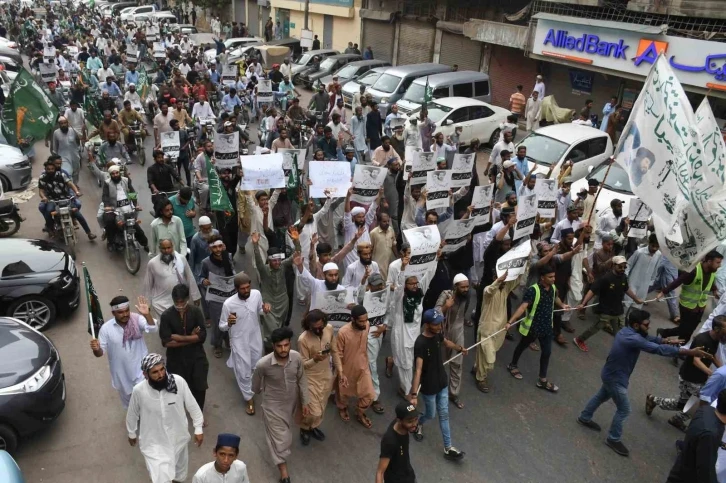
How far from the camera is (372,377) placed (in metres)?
6.26

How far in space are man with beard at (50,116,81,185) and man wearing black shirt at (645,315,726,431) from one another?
10461mm

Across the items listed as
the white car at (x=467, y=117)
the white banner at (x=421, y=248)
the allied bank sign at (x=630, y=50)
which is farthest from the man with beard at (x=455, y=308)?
the allied bank sign at (x=630, y=50)

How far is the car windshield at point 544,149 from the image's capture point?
42.8ft

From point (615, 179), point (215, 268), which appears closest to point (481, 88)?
point (615, 179)

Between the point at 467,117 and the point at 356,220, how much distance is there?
10298mm

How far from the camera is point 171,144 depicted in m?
11.4

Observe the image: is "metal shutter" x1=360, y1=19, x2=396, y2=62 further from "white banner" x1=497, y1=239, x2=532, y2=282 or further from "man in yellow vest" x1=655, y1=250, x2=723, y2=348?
"white banner" x1=497, y1=239, x2=532, y2=282

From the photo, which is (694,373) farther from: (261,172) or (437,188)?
(261,172)

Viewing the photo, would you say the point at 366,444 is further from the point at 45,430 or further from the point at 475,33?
the point at 475,33

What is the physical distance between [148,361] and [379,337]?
2.63 metres

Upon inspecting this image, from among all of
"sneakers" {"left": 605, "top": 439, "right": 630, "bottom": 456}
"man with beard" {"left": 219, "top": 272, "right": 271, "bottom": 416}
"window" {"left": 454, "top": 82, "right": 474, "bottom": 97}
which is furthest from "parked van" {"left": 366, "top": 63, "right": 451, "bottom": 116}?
"sneakers" {"left": 605, "top": 439, "right": 630, "bottom": 456}

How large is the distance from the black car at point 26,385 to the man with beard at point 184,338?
1.25 metres

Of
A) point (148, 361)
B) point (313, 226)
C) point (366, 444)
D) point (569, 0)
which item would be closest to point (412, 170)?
point (313, 226)

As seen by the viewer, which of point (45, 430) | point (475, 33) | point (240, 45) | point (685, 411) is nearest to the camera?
point (45, 430)
